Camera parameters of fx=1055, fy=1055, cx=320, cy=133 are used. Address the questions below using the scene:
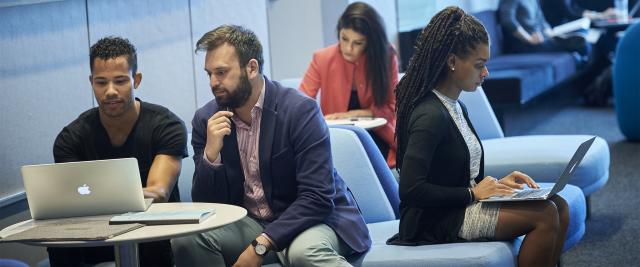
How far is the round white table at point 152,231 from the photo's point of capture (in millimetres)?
2752

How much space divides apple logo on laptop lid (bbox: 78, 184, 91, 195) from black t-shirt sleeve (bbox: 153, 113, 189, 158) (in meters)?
0.51

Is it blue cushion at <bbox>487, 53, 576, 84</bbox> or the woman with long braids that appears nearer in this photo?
the woman with long braids

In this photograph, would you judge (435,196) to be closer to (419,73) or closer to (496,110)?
(419,73)

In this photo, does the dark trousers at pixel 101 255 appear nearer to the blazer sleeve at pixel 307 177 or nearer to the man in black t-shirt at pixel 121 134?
the man in black t-shirt at pixel 121 134

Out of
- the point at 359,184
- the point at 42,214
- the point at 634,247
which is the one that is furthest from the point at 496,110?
the point at 42,214

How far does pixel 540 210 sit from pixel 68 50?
6.07 ft

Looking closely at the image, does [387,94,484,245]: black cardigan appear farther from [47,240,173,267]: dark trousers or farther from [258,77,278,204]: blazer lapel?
[47,240,173,267]: dark trousers

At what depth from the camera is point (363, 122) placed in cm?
502

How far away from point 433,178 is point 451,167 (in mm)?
67

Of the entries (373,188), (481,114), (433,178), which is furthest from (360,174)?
(481,114)

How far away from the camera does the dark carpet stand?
188 inches

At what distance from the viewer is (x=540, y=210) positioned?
3344 mm

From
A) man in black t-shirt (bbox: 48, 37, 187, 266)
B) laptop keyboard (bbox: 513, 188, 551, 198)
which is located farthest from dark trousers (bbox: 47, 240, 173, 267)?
laptop keyboard (bbox: 513, 188, 551, 198)

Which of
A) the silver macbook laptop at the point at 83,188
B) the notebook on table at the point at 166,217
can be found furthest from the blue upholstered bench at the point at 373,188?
the silver macbook laptop at the point at 83,188
